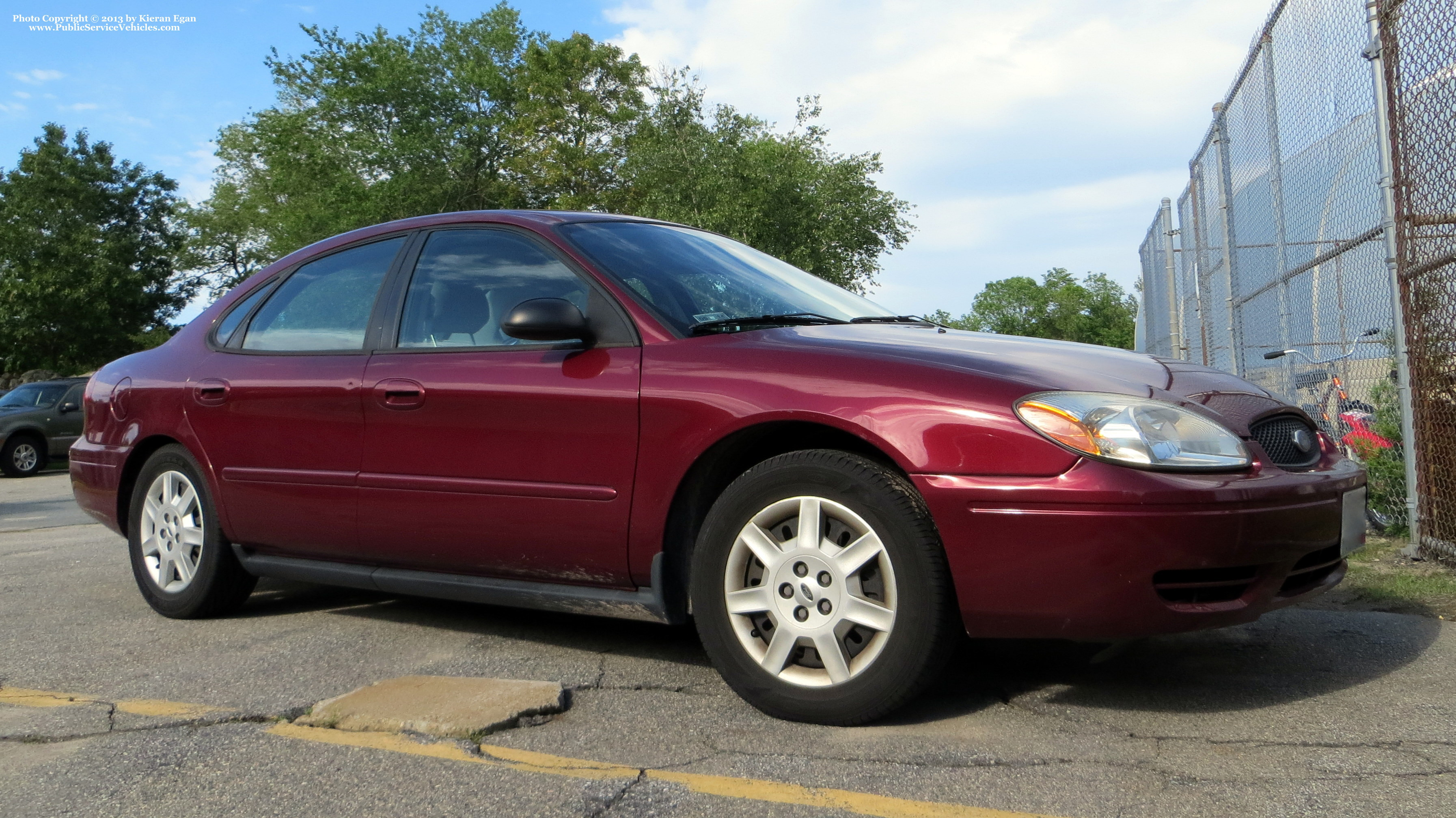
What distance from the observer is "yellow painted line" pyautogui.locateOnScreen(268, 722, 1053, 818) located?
8.06 feet

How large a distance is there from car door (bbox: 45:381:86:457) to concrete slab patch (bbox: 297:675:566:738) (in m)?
18.4

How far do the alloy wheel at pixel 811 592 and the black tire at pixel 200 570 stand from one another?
2.45m

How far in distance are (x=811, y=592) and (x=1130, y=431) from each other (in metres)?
0.90

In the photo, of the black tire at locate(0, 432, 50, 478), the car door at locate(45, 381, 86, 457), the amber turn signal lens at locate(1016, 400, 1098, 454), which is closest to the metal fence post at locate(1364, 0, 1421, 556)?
the amber turn signal lens at locate(1016, 400, 1098, 454)

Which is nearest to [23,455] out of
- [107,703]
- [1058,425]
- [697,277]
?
[107,703]

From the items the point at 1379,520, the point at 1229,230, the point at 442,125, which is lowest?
the point at 1379,520

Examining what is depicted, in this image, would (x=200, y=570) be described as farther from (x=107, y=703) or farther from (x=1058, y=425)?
(x=1058, y=425)

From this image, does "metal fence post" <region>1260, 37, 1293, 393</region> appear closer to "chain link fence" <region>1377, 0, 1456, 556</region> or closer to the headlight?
"chain link fence" <region>1377, 0, 1456, 556</region>

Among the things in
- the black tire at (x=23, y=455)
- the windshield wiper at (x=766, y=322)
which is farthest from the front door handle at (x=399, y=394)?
the black tire at (x=23, y=455)

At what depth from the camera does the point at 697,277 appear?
3891 millimetres

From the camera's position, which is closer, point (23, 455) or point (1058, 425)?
point (1058, 425)

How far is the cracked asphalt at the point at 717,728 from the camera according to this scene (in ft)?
8.38

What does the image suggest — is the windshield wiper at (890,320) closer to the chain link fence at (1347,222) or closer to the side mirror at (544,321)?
the side mirror at (544,321)

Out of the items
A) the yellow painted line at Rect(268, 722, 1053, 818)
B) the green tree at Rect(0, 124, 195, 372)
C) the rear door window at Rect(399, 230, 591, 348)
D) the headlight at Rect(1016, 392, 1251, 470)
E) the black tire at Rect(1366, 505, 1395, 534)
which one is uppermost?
the green tree at Rect(0, 124, 195, 372)
